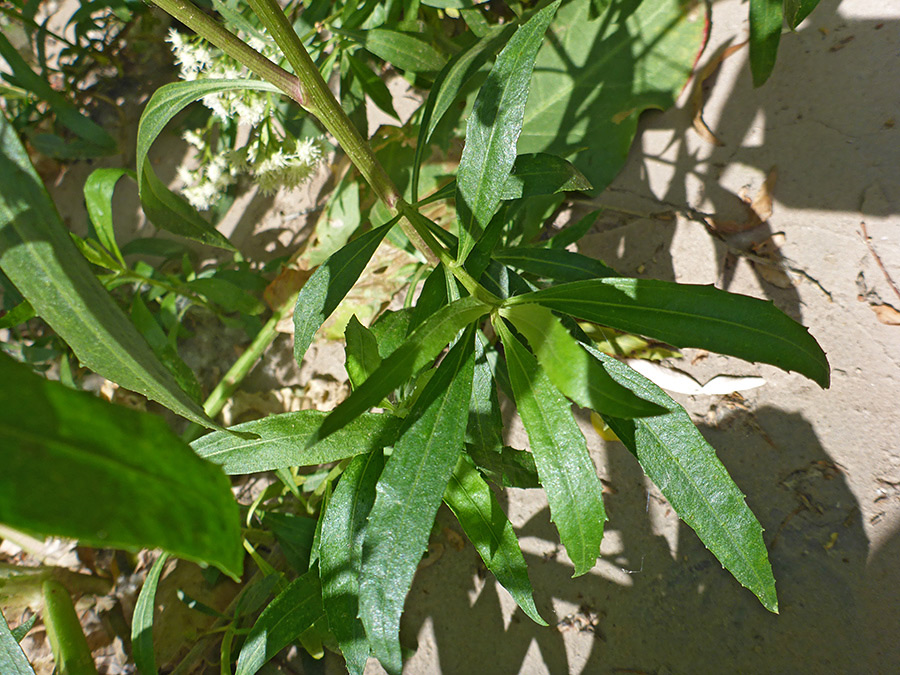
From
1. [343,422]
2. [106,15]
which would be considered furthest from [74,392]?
[106,15]

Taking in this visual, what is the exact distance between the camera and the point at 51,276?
646mm

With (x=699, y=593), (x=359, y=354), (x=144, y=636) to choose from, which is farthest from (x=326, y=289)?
(x=699, y=593)

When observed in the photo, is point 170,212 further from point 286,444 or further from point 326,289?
point 286,444

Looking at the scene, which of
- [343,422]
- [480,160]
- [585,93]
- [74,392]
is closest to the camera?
[74,392]

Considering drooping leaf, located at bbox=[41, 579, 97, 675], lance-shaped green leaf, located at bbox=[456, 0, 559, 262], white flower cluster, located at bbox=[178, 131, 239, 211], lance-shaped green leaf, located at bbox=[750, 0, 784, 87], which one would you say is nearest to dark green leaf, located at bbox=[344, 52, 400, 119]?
white flower cluster, located at bbox=[178, 131, 239, 211]

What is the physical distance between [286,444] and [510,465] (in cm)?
39

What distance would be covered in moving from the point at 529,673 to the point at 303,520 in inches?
24.2

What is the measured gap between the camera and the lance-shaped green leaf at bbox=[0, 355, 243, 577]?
0.34m

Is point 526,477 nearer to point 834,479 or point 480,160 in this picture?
point 480,160

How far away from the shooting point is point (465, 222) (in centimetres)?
99

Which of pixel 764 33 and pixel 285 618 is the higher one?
pixel 764 33

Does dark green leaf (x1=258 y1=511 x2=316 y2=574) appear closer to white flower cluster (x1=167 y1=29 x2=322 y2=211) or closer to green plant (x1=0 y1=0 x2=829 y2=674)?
green plant (x1=0 y1=0 x2=829 y2=674)

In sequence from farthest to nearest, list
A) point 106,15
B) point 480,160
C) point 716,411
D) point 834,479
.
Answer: point 106,15, point 716,411, point 834,479, point 480,160

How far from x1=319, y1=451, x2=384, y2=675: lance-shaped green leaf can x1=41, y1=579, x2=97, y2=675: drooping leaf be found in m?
0.78
